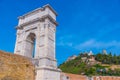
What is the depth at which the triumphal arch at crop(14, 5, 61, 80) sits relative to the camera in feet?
33.6

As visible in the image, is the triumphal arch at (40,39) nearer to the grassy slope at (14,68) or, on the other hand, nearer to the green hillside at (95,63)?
the grassy slope at (14,68)

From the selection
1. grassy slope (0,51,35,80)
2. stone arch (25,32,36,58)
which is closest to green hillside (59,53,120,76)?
stone arch (25,32,36,58)

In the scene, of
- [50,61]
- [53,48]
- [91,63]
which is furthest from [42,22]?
[91,63]

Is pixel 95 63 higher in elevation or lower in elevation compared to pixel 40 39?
higher

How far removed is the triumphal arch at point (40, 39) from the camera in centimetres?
1025

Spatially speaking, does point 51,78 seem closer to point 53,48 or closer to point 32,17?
point 53,48

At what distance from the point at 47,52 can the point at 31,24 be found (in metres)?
2.70

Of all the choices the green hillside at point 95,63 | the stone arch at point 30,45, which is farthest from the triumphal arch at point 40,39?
the green hillside at point 95,63

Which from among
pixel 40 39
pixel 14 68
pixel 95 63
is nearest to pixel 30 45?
pixel 40 39

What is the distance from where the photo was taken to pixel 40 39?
11.2 metres

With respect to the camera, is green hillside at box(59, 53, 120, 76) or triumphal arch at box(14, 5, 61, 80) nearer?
triumphal arch at box(14, 5, 61, 80)

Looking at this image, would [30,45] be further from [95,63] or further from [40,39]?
[95,63]

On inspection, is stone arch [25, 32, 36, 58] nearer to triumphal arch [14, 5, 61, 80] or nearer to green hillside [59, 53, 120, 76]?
triumphal arch [14, 5, 61, 80]

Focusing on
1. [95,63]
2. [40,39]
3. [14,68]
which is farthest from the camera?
[95,63]
